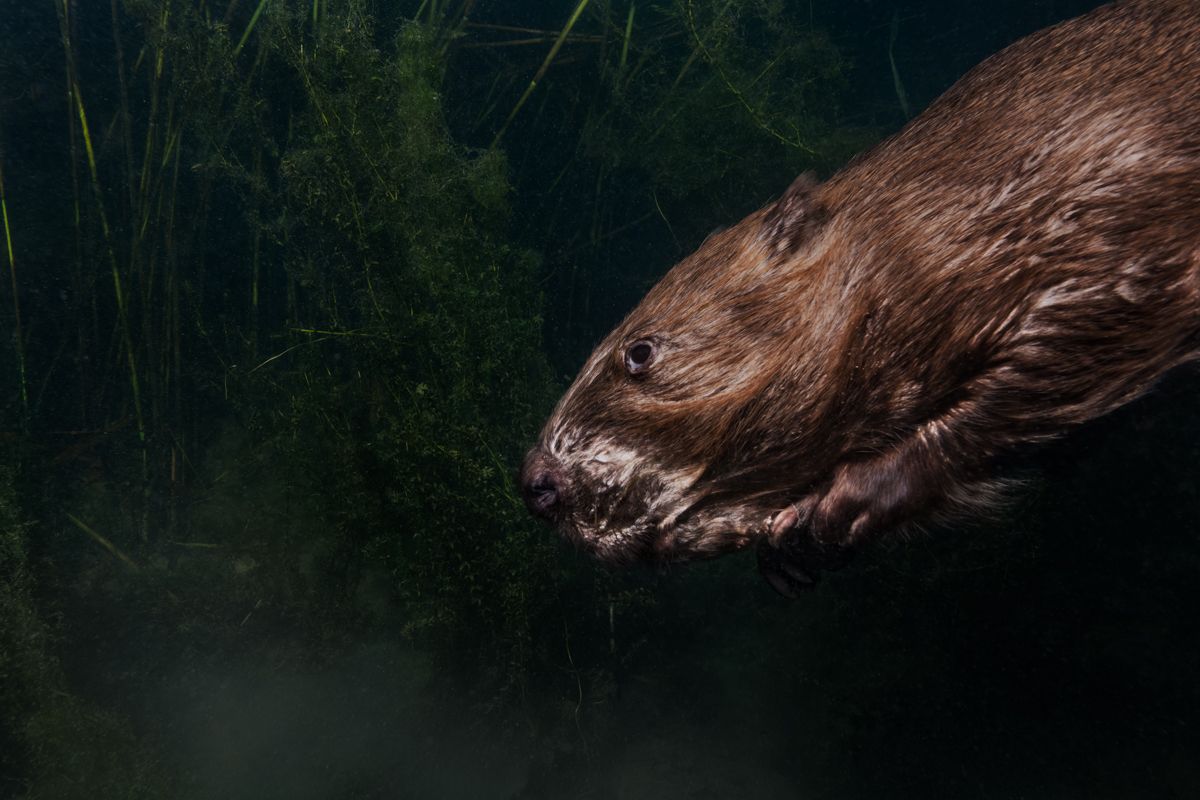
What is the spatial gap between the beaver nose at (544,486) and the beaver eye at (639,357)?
37 cm

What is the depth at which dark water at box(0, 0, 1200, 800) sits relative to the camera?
4.01m

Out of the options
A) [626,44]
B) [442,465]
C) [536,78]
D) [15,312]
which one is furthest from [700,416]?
[15,312]

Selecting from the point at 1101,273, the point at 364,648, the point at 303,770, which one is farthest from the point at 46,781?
the point at 1101,273

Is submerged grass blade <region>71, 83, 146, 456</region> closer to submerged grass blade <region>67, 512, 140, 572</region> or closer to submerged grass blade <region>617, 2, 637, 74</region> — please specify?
submerged grass blade <region>67, 512, 140, 572</region>

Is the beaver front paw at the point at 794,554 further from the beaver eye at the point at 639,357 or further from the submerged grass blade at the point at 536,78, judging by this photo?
the submerged grass blade at the point at 536,78

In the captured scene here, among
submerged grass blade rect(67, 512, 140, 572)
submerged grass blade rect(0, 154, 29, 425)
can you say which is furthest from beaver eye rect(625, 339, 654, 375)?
submerged grass blade rect(0, 154, 29, 425)

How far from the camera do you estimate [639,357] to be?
1.89 meters

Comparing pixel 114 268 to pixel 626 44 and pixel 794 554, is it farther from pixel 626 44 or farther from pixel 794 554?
pixel 794 554

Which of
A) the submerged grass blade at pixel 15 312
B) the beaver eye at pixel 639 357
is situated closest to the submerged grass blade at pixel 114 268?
the submerged grass blade at pixel 15 312

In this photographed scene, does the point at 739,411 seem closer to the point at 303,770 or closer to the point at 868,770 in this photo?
the point at 868,770

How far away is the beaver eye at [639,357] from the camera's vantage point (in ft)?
6.10

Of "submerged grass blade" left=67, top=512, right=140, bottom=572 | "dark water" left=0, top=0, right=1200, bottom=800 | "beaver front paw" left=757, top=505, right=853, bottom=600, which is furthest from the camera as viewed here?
"submerged grass blade" left=67, top=512, right=140, bottom=572

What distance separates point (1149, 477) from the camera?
3635mm

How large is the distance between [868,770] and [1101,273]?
176 inches
